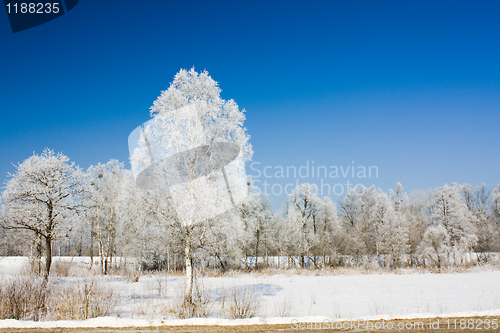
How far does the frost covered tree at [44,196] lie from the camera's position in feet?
47.8

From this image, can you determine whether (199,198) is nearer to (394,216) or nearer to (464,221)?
(394,216)

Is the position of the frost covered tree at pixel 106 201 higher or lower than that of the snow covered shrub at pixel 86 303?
higher

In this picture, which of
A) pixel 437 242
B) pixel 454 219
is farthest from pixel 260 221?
pixel 454 219

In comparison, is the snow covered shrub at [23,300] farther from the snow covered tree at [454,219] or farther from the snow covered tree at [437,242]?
the snow covered tree at [454,219]

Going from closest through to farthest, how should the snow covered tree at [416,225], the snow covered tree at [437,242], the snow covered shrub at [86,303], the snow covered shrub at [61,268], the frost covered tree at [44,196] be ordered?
the snow covered shrub at [86,303] → the frost covered tree at [44,196] → the snow covered shrub at [61,268] → the snow covered tree at [437,242] → the snow covered tree at [416,225]

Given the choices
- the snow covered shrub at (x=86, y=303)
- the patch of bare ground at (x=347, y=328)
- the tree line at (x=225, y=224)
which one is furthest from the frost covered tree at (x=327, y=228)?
the snow covered shrub at (x=86, y=303)

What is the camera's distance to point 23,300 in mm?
9336

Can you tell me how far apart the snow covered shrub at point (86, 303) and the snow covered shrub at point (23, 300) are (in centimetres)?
40

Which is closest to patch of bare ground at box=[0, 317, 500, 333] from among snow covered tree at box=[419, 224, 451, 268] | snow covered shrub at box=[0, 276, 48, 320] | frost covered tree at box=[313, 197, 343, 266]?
snow covered shrub at box=[0, 276, 48, 320]

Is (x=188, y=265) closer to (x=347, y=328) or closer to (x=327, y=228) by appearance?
(x=347, y=328)

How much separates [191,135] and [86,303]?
250 inches

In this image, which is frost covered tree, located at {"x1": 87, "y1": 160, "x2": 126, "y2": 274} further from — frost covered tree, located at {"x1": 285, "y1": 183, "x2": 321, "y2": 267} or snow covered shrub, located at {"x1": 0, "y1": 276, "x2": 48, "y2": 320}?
frost covered tree, located at {"x1": 285, "y1": 183, "x2": 321, "y2": 267}

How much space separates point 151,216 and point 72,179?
7565 mm

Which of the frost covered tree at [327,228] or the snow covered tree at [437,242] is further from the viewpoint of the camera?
the frost covered tree at [327,228]
